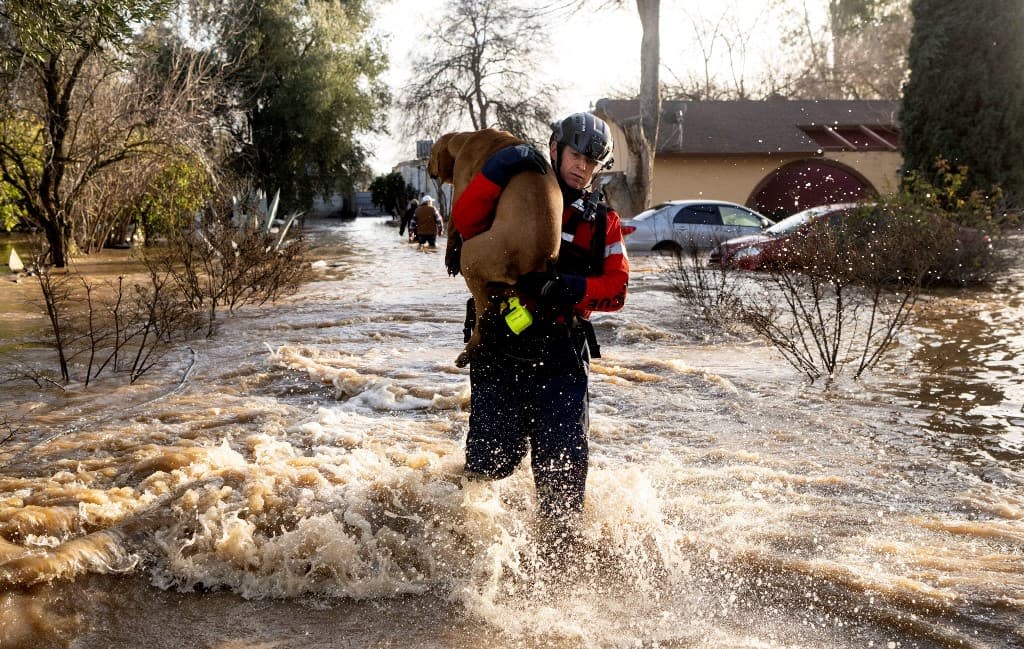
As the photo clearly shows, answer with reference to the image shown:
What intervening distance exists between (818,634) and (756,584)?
457mm

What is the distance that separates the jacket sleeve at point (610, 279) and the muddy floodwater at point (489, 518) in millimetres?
1119

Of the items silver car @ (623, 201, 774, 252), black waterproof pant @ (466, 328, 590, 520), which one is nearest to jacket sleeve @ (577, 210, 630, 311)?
black waterproof pant @ (466, 328, 590, 520)

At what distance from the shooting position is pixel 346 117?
123ft

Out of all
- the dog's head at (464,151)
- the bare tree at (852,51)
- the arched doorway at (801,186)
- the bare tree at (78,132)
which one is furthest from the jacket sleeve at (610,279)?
the bare tree at (852,51)

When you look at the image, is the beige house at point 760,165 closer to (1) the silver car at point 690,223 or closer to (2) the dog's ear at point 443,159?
(1) the silver car at point 690,223

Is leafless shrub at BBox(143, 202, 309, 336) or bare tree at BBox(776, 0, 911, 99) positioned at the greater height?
bare tree at BBox(776, 0, 911, 99)

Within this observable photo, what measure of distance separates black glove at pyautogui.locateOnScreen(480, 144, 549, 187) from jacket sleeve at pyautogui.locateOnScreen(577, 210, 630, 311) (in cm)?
40

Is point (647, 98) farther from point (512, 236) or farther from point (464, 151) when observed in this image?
point (512, 236)

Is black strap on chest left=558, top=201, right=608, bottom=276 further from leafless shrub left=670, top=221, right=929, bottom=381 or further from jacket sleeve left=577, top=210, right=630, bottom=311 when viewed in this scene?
leafless shrub left=670, top=221, right=929, bottom=381

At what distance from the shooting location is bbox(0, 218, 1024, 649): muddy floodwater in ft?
11.3

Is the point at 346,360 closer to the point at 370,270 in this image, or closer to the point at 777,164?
the point at 370,270

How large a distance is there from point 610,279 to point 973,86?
77.0 ft

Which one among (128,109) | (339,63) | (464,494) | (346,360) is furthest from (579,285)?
(339,63)

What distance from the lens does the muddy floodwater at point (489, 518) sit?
11.3ft
